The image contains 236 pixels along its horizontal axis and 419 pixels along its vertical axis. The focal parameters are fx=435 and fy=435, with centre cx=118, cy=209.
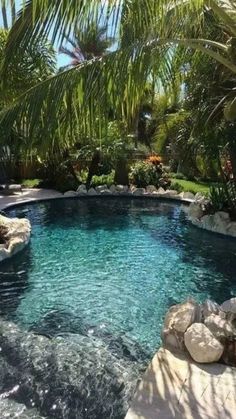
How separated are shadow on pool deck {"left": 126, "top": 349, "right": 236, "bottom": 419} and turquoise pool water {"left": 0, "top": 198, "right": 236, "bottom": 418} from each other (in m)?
0.59

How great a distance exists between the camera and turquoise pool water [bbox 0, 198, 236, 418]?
5.75m

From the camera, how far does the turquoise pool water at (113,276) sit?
575 centimetres

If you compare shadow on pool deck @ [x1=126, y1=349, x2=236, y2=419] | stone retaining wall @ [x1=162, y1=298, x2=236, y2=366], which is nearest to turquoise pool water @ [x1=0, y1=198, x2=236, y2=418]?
stone retaining wall @ [x1=162, y1=298, x2=236, y2=366]

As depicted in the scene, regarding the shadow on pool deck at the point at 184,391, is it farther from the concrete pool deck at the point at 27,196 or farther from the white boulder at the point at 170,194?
the white boulder at the point at 170,194

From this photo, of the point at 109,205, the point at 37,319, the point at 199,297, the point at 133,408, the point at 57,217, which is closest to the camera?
the point at 133,408

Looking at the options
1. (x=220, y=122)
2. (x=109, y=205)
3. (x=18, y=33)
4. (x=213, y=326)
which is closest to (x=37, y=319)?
(x=213, y=326)

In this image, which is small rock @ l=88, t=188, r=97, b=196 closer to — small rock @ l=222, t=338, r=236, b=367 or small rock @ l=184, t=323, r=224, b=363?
small rock @ l=184, t=323, r=224, b=363

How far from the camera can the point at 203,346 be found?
173 inches

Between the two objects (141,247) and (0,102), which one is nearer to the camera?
(0,102)

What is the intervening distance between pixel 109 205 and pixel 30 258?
21.1 ft

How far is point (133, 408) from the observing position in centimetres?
361

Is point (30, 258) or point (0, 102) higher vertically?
point (0, 102)

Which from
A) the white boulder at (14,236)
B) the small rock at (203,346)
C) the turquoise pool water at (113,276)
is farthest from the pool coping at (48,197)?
the small rock at (203,346)

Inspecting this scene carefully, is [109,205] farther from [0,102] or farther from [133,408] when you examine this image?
[133,408]
